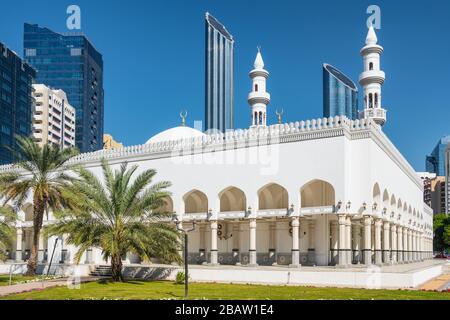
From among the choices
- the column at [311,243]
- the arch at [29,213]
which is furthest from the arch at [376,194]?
the arch at [29,213]

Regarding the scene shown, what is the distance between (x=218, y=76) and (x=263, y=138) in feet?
470

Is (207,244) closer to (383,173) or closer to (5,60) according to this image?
(383,173)

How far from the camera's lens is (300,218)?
28391mm

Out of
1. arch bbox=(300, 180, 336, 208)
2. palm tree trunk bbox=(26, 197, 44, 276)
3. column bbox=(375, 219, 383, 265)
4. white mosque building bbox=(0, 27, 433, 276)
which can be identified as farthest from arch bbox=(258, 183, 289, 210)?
palm tree trunk bbox=(26, 197, 44, 276)

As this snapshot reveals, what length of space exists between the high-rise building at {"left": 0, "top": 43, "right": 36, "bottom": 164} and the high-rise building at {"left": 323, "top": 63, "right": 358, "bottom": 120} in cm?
11561

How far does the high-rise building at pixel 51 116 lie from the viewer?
89.4 meters

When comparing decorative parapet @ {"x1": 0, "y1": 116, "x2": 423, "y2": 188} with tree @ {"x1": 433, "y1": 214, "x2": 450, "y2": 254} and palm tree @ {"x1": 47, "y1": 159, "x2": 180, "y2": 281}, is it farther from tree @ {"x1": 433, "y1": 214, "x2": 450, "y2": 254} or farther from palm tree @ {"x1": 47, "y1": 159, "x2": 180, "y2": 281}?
tree @ {"x1": 433, "y1": 214, "x2": 450, "y2": 254}

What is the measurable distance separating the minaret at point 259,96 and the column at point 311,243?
946cm

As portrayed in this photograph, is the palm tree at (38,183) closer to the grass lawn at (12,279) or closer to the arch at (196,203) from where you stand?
the grass lawn at (12,279)

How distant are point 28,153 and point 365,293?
671 inches

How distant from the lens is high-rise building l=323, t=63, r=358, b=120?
177750 millimetres

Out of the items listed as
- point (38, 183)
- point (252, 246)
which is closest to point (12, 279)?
point (38, 183)

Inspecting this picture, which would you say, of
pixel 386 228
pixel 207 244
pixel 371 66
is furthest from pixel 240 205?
pixel 371 66

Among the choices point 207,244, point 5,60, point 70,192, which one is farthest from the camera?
point 5,60
